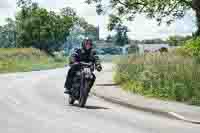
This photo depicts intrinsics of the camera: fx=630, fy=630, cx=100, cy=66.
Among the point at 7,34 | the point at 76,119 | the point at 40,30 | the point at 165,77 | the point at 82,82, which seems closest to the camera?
the point at 76,119

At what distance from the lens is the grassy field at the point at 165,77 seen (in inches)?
734

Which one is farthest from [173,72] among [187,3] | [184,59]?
[187,3]

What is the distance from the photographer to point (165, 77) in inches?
819

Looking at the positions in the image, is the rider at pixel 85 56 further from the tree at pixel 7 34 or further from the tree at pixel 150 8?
the tree at pixel 7 34

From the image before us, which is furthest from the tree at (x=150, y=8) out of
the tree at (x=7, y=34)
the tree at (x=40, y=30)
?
the tree at (x=7, y=34)

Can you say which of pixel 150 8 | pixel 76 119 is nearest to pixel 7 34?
pixel 150 8

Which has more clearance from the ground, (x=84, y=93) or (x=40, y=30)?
(x=40, y=30)

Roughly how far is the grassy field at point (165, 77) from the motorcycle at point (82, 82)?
9.53 ft

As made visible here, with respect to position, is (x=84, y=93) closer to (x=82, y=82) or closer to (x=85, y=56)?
(x=82, y=82)

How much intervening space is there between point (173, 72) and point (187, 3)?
54.9ft

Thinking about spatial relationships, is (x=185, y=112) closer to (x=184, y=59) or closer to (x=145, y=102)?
(x=145, y=102)

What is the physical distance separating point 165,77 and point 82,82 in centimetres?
440

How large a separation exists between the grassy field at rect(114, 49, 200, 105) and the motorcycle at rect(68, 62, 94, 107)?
290 cm

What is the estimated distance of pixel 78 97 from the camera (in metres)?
17.8
